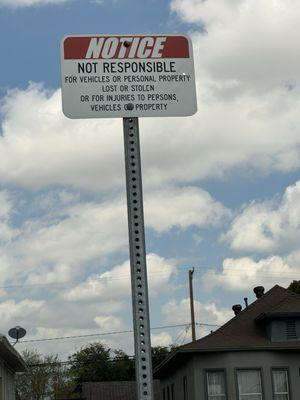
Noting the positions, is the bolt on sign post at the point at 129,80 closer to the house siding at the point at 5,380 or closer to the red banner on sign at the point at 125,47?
the red banner on sign at the point at 125,47

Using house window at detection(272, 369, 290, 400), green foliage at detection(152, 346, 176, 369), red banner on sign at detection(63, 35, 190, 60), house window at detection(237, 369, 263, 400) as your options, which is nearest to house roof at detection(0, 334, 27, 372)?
house window at detection(237, 369, 263, 400)

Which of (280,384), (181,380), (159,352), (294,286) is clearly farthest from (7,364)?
(159,352)

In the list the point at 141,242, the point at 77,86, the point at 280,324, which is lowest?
the point at 141,242

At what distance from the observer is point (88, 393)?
5384cm

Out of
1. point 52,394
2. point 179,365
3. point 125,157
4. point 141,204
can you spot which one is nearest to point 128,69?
point 125,157

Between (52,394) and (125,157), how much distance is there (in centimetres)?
6211

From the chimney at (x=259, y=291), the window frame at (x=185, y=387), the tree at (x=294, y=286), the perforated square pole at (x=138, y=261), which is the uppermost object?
the tree at (x=294, y=286)

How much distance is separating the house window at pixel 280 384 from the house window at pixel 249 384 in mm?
618

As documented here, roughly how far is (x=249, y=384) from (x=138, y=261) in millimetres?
26798

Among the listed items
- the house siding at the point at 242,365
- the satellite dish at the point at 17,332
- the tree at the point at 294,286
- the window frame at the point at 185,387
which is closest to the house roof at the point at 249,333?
the house siding at the point at 242,365

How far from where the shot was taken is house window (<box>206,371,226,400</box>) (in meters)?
29.0

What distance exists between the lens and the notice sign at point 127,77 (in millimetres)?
3877

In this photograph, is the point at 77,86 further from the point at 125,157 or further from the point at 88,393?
the point at 88,393

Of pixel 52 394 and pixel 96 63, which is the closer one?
pixel 96 63
